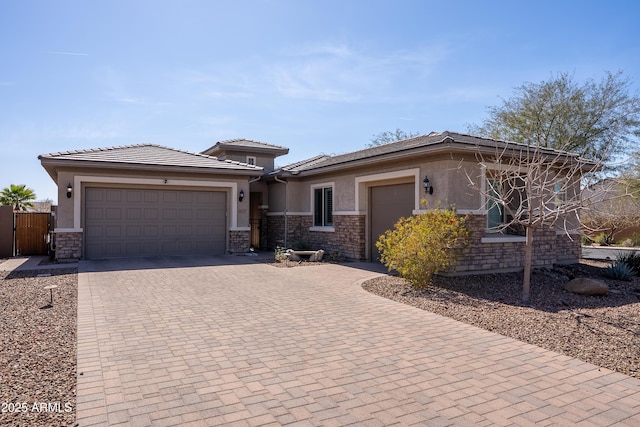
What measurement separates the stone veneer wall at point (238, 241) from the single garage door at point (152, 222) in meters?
0.35

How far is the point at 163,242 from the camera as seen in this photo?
47.0ft

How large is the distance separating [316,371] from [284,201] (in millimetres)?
12850

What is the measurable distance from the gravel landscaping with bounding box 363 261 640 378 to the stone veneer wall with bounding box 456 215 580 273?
326 millimetres

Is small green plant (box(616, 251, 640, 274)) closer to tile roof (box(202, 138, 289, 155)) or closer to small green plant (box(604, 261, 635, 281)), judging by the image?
small green plant (box(604, 261, 635, 281))

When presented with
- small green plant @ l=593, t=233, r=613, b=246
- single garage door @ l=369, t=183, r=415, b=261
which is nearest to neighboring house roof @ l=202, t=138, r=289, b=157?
single garage door @ l=369, t=183, r=415, b=261

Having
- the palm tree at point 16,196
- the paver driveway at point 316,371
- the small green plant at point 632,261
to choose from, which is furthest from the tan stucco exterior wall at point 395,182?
the palm tree at point 16,196

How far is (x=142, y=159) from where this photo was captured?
13.9 meters

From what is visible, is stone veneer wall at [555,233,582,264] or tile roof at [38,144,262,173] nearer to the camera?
tile roof at [38,144,262,173]

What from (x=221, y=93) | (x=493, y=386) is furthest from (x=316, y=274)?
(x=493, y=386)

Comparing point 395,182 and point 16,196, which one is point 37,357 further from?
point 16,196

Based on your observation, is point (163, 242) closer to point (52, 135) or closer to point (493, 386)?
point (52, 135)

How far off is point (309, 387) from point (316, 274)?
7.01m

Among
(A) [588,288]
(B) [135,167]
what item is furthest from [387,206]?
(B) [135,167]

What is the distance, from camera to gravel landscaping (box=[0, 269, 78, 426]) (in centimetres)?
343
